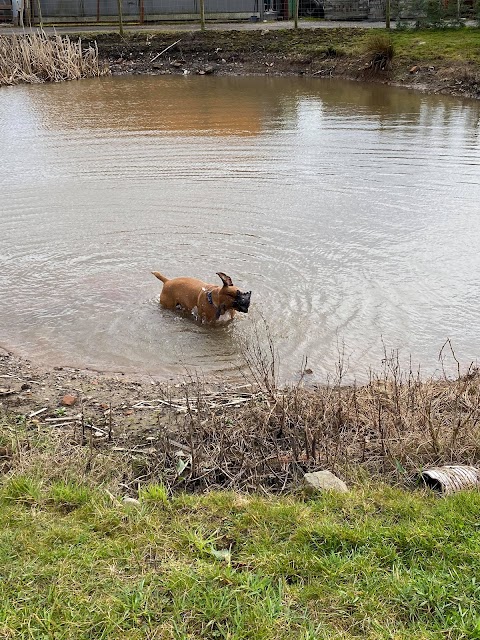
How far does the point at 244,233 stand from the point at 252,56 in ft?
77.1

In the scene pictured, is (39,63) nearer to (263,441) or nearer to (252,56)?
(252,56)

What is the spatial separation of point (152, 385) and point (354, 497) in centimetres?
312

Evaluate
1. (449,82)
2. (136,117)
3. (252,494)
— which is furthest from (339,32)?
(252,494)

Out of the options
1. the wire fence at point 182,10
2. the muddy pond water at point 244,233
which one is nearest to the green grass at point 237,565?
the muddy pond water at point 244,233

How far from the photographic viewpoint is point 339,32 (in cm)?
3197

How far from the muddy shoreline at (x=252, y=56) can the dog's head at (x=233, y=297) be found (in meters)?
20.9

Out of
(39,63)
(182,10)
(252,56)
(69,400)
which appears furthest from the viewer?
(182,10)

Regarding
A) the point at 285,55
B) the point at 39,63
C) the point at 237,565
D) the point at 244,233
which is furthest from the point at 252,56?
the point at 237,565

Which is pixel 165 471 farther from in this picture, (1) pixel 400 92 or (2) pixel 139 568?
(1) pixel 400 92

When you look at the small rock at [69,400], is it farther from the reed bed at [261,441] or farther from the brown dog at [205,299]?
the brown dog at [205,299]

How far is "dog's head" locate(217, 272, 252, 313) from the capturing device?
828cm

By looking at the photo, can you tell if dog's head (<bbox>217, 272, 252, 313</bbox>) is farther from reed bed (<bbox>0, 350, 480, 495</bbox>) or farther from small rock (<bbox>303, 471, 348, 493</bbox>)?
small rock (<bbox>303, 471, 348, 493</bbox>)

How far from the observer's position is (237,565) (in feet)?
13.5

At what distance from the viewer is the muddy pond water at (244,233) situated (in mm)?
8453
